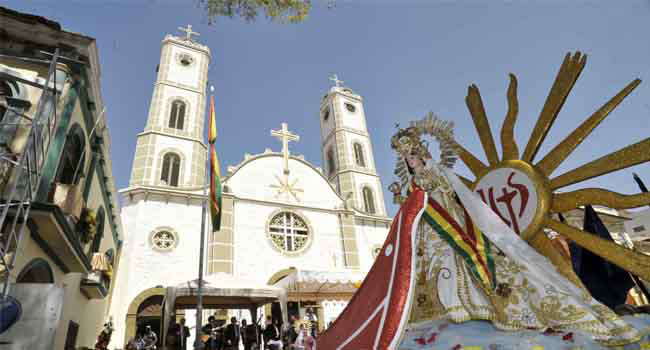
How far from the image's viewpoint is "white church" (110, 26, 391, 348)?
14352mm

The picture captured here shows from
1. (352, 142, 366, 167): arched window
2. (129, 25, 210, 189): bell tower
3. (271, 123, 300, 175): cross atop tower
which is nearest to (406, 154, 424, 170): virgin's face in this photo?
(129, 25, 210, 189): bell tower

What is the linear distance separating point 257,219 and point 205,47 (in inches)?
504

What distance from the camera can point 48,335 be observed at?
3729 millimetres

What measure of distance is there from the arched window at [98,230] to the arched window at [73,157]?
265 cm

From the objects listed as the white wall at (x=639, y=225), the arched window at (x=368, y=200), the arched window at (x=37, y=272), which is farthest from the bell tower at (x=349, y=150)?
the arched window at (x=37, y=272)

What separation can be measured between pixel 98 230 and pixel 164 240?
464 cm

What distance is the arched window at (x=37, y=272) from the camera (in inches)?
224

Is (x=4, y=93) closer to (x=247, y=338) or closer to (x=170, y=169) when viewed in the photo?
(x=247, y=338)

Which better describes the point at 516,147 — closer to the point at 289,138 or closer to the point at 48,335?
the point at 48,335

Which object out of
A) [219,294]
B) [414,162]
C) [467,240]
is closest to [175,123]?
[219,294]

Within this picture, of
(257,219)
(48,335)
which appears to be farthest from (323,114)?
(48,335)

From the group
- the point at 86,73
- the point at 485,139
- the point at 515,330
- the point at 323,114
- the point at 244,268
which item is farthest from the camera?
the point at 323,114

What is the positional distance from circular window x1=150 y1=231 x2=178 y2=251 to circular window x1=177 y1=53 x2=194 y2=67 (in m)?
11.5

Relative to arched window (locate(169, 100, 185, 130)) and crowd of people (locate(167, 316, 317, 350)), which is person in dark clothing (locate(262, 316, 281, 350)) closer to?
crowd of people (locate(167, 316, 317, 350))
